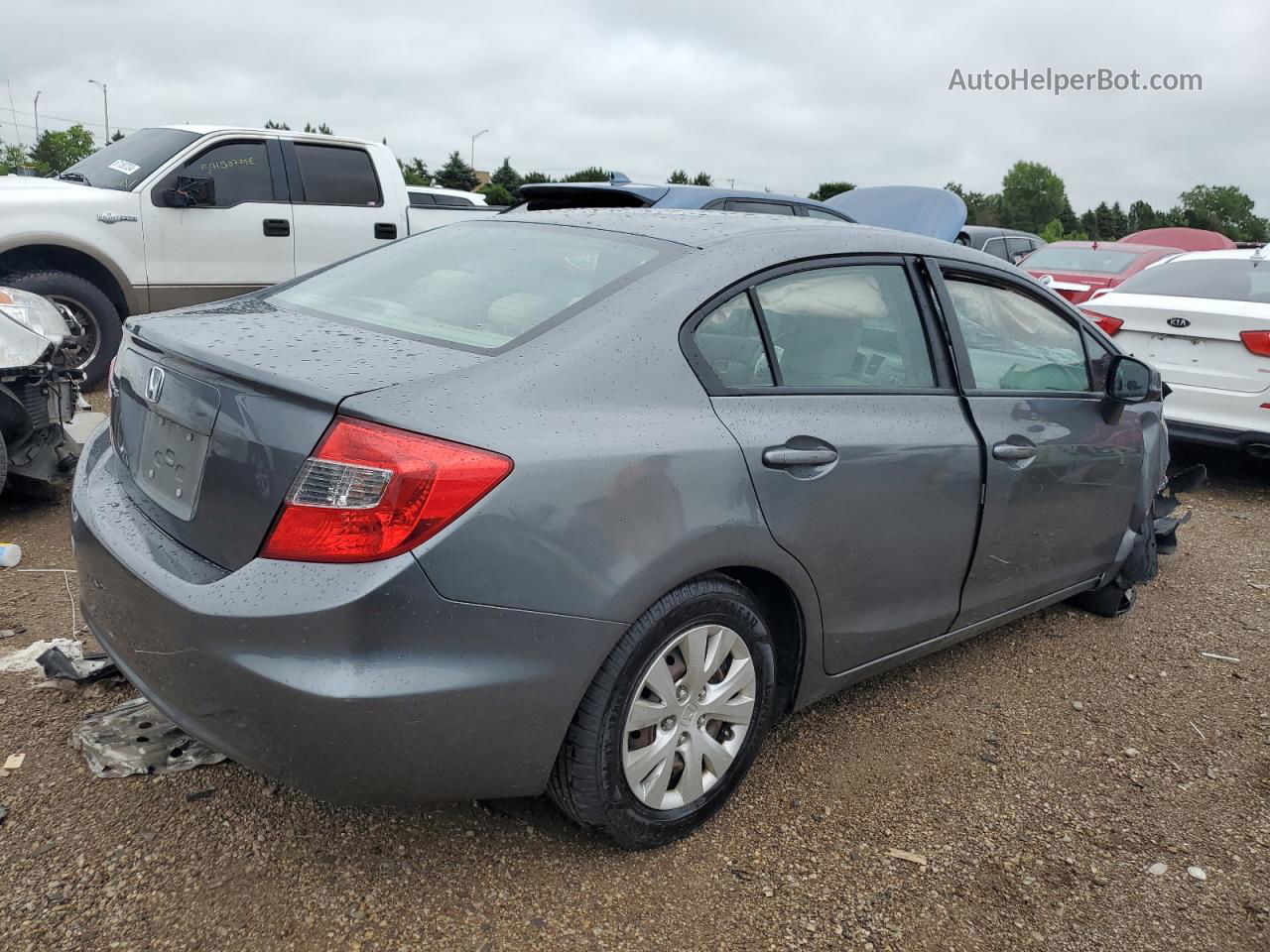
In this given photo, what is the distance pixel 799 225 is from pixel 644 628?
53.7 inches

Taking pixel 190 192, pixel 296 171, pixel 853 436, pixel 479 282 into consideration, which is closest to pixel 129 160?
pixel 190 192

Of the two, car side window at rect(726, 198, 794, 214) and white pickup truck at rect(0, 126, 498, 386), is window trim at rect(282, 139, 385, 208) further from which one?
car side window at rect(726, 198, 794, 214)

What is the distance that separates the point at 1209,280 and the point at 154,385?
676 cm

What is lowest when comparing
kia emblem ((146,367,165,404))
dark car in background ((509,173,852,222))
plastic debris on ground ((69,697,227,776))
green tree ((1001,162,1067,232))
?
plastic debris on ground ((69,697,227,776))

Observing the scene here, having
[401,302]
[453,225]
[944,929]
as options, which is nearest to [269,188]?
[453,225]

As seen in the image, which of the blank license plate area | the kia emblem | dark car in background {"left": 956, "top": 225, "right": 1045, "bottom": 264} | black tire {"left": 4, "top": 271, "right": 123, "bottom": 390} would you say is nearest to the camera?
the blank license plate area

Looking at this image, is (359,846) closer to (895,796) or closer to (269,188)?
(895,796)

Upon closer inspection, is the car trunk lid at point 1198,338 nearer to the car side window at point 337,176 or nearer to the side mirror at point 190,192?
the car side window at point 337,176

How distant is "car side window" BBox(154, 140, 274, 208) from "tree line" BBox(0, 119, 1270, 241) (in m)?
20.5

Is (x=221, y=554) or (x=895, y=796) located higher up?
(x=221, y=554)

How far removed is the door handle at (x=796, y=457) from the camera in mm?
2439

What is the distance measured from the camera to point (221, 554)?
2.07 meters

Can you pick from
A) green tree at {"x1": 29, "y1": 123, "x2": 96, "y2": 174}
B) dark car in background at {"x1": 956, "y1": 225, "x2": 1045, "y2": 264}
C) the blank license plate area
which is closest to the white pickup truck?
the blank license plate area

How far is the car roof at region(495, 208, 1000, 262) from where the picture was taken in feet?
9.01
